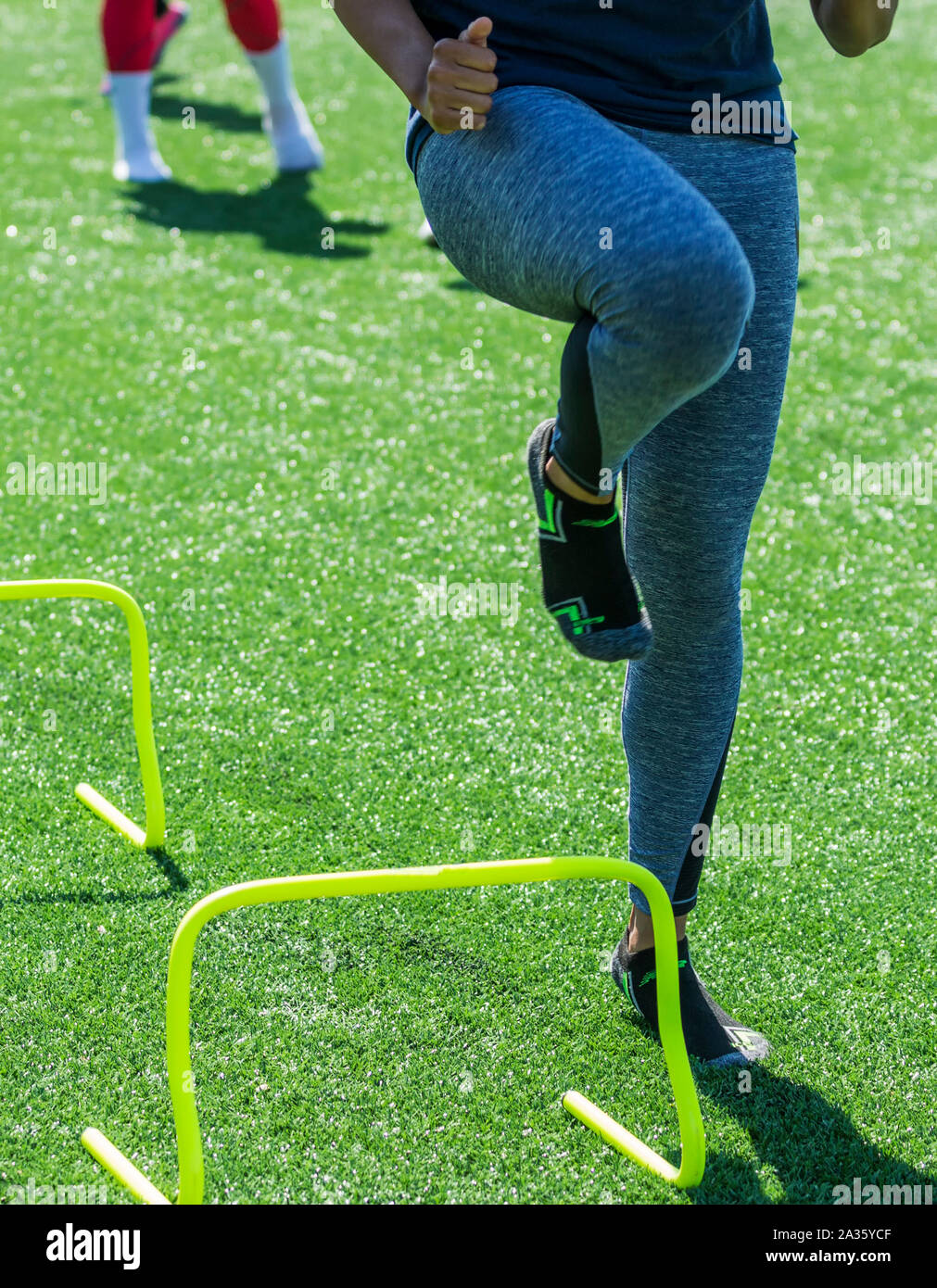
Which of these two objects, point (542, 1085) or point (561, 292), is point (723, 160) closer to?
point (561, 292)

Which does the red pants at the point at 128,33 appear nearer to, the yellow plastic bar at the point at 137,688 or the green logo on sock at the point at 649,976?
the yellow plastic bar at the point at 137,688

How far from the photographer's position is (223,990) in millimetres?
2176

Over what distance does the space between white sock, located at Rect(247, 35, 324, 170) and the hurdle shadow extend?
5439mm

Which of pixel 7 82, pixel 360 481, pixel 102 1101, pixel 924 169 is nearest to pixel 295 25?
pixel 7 82

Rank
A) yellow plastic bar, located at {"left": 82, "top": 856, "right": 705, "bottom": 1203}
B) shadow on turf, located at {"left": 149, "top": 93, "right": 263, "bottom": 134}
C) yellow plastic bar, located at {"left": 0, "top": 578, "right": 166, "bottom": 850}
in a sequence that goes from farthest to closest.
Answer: shadow on turf, located at {"left": 149, "top": 93, "right": 263, "bottom": 134} → yellow plastic bar, located at {"left": 0, "top": 578, "right": 166, "bottom": 850} → yellow plastic bar, located at {"left": 82, "top": 856, "right": 705, "bottom": 1203}

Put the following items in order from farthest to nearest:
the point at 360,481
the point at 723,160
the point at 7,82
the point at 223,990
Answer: the point at 7,82
the point at 360,481
the point at 223,990
the point at 723,160

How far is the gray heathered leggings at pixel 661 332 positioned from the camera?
135 cm

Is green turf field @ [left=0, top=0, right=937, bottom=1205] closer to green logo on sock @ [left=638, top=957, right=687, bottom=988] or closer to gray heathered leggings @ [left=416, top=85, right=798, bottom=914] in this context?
green logo on sock @ [left=638, top=957, right=687, bottom=988]

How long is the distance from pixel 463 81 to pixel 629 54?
0.23 m

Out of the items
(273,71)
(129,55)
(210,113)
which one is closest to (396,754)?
(129,55)

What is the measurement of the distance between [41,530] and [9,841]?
123 cm

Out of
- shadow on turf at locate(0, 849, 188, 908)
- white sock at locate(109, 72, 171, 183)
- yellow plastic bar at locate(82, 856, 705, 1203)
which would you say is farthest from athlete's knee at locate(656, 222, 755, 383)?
white sock at locate(109, 72, 171, 183)

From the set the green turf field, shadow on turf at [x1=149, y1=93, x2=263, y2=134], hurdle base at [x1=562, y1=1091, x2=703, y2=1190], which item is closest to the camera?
hurdle base at [x1=562, y1=1091, x2=703, y2=1190]

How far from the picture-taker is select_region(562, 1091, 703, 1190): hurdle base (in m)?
1.85
